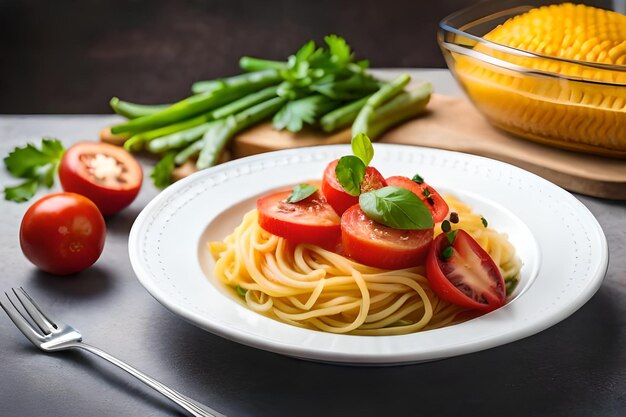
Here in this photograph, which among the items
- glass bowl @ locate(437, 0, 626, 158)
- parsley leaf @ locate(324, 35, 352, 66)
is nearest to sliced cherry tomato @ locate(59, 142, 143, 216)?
parsley leaf @ locate(324, 35, 352, 66)

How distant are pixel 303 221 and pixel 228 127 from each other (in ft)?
5.19

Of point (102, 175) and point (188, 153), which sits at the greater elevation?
point (102, 175)

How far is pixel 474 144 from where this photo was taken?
429 cm

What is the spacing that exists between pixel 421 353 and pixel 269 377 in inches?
22.1

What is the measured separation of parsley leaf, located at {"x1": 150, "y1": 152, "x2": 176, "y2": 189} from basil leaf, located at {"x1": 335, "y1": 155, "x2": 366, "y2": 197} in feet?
4.83

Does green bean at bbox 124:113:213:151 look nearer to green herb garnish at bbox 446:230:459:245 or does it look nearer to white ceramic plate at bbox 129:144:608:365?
white ceramic plate at bbox 129:144:608:365

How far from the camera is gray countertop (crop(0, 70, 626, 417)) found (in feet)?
8.05

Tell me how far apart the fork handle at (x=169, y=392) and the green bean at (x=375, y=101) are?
6.69 ft

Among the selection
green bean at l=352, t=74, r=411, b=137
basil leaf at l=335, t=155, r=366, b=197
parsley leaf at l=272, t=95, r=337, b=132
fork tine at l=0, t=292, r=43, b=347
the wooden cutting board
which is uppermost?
basil leaf at l=335, t=155, r=366, b=197

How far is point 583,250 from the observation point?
2.87 m

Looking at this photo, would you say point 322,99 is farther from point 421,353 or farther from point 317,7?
point 317,7

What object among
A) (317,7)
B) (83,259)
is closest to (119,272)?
(83,259)

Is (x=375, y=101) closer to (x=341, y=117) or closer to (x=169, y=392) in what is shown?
(x=341, y=117)

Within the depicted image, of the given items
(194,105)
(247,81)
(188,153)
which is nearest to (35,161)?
(188,153)
